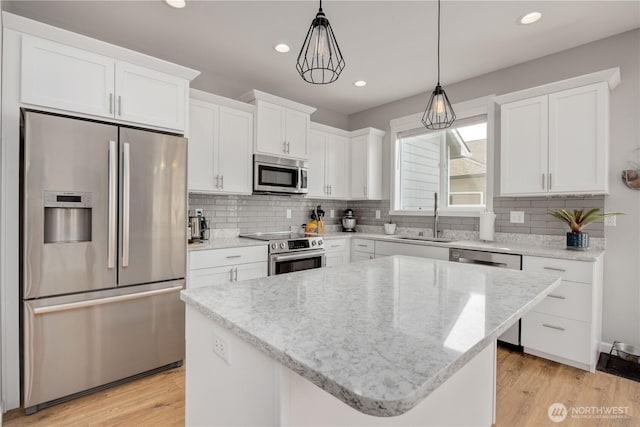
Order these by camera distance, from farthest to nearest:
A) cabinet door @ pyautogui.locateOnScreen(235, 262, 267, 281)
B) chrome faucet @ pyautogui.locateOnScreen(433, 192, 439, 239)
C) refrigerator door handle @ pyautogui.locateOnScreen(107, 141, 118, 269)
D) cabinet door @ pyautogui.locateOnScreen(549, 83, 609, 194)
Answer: chrome faucet @ pyautogui.locateOnScreen(433, 192, 439, 239) → cabinet door @ pyautogui.locateOnScreen(235, 262, 267, 281) → cabinet door @ pyautogui.locateOnScreen(549, 83, 609, 194) → refrigerator door handle @ pyautogui.locateOnScreen(107, 141, 118, 269)

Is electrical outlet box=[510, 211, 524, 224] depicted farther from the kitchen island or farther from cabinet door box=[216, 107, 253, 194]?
cabinet door box=[216, 107, 253, 194]

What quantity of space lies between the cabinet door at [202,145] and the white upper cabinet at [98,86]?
0.42 meters

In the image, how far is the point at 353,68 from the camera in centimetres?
332

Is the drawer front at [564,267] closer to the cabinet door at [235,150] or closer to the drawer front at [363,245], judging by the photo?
the drawer front at [363,245]

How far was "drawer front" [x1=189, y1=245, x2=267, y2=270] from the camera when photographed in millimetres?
2658

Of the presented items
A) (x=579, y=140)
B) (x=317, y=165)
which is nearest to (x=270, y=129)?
(x=317, y=165)

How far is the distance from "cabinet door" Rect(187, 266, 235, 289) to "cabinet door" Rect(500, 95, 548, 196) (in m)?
2.69

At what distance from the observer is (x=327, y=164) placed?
4238mm

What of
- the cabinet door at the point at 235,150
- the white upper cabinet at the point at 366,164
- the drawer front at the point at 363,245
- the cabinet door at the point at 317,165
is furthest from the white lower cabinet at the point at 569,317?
the cabinet door at the point at 235,150

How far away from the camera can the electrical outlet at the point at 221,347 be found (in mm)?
1009

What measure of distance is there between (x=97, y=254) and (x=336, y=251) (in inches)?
96.2

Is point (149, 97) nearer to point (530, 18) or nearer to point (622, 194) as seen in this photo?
point (530, 18)

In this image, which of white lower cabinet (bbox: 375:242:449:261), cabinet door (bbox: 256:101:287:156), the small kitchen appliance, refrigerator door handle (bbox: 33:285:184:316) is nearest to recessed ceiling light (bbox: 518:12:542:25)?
white lower cabinet (bbox: 375:242:449:261)

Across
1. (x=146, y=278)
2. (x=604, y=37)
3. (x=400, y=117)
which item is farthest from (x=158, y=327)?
(x=604, y=37)
